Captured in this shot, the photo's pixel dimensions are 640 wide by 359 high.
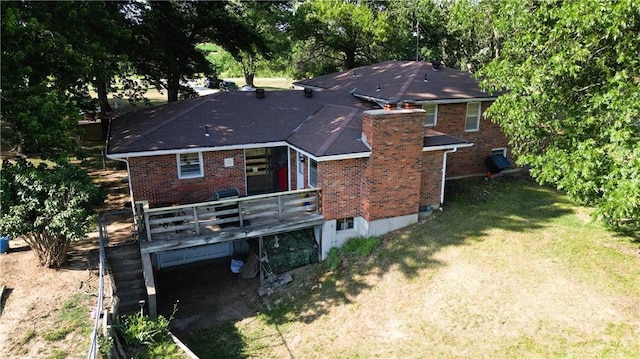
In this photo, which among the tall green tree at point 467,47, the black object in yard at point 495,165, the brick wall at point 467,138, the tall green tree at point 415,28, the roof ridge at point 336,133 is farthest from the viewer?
the tall green tree at point 467,47

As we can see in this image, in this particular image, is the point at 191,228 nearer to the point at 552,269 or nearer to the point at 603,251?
the point at 552,269

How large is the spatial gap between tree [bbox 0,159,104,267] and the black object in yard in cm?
1502

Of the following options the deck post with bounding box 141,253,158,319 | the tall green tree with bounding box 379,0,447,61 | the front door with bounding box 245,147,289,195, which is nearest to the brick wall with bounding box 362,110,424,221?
the front door with bounding box 245,147,289,195

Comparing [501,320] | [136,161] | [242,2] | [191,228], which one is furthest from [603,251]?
[242,2]

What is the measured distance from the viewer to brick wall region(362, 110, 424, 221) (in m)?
13.7

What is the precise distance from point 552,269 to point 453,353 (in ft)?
13.1

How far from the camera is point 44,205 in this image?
10.9m

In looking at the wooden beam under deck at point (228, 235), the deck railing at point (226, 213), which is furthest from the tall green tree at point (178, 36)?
the wooden beam under deck at point (228, 235)

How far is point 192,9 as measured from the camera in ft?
83.3

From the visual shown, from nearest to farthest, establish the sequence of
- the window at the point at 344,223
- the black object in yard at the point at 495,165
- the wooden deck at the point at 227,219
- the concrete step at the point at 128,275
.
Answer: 1. the concrete step at the point at 128,275
2. the wooden deck at the point at 227,219
3. the window at the point at 344,223
4. the black object in yard at the point at 495,165

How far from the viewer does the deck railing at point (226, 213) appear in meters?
12.5

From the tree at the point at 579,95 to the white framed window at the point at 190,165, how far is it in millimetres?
9506

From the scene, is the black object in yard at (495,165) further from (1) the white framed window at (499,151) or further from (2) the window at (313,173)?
(2) the window at (313,173)

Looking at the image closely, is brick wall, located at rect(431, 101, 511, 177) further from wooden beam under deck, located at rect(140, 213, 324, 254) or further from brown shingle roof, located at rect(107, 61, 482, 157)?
wooden beam under deck, located at rect(140, 213, 324, 254)
